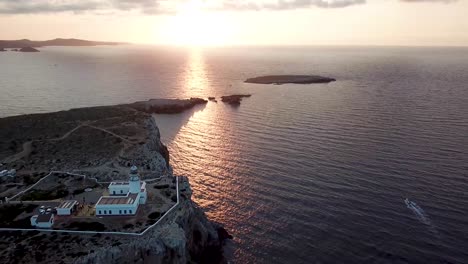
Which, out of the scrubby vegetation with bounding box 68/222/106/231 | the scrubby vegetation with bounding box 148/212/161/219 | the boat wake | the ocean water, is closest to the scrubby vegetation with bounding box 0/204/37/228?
the scrubby vegetation with bounding box 68/222/106/231

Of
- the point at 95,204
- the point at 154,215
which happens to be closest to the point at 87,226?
the point at 95,204

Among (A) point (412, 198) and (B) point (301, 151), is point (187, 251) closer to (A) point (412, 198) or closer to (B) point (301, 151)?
(A) point (412, 198)

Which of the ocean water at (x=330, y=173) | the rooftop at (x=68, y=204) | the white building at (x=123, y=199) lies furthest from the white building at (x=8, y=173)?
the ocean water at (x=330, y=173)

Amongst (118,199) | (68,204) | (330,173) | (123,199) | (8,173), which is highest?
(123,199)

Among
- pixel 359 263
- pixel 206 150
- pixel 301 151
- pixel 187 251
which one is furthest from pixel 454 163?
pixel 187 251

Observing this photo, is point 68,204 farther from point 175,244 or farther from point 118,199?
point 175,244

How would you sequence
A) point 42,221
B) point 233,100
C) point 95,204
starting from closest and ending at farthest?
point 42,221, point 95,204, point 233,100
